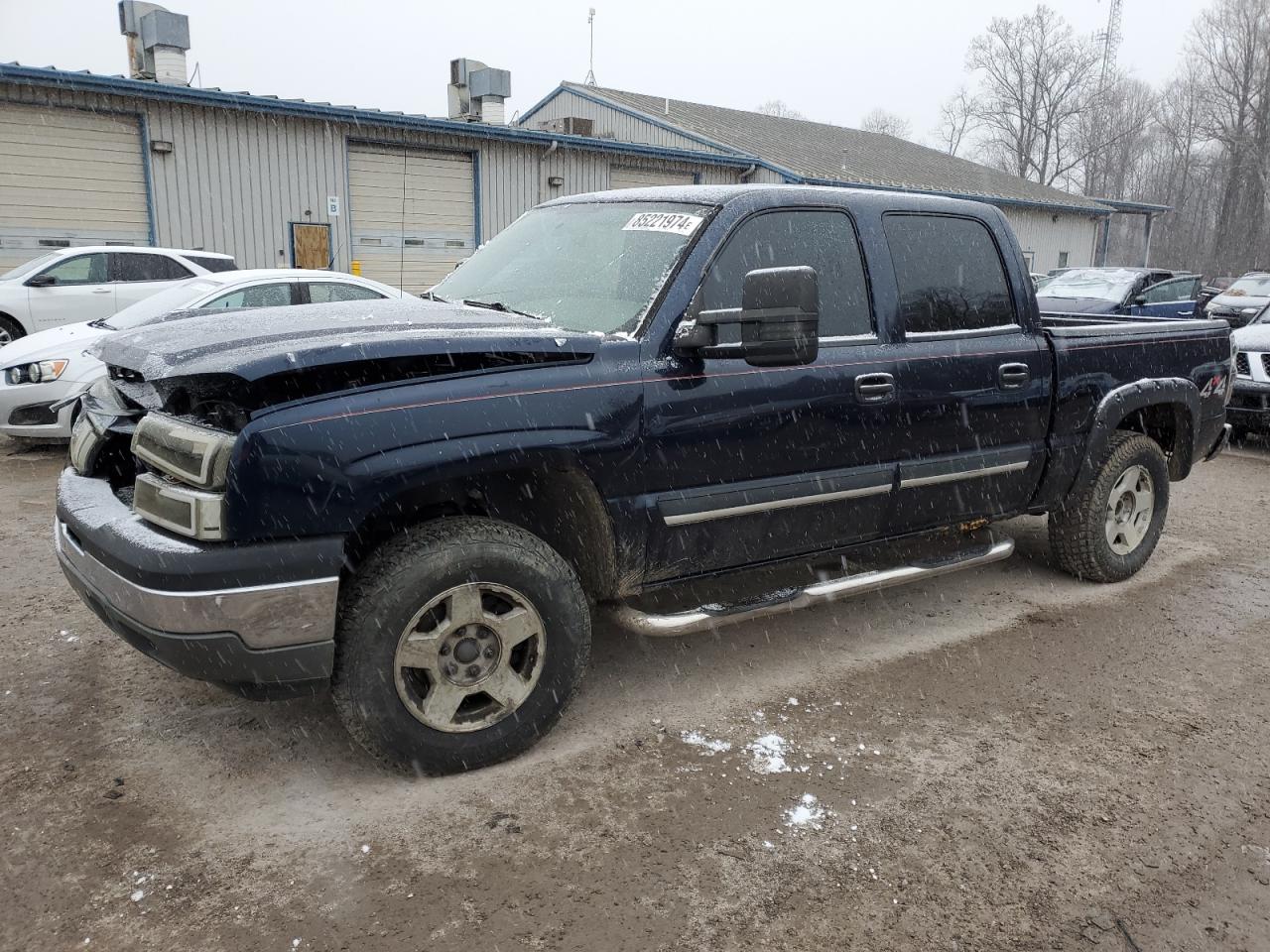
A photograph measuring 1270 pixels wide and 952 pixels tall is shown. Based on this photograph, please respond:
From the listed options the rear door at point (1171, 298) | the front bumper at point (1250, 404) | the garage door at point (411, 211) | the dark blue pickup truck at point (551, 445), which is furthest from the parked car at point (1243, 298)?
the dark blue pickup truck at point (551, 445)

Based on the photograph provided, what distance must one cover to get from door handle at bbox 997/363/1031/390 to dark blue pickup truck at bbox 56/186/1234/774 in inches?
1.4

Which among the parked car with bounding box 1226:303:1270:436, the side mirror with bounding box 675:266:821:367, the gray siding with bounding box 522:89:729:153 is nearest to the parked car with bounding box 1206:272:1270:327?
the parked car with bounding box 1226:303:1270:436

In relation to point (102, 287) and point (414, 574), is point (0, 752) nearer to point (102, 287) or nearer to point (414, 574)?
point (414, 574)

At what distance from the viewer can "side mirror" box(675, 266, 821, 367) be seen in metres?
3.23

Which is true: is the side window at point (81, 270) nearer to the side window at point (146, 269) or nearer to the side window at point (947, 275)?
the side window at point (146, 269)

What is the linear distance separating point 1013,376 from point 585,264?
2.02 metres

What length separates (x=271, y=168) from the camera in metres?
15.9

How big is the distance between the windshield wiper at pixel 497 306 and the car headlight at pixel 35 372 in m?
5.23

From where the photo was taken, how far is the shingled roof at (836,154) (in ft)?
88.4

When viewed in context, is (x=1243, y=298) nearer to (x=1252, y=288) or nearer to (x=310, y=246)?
(x=1252, y=288)

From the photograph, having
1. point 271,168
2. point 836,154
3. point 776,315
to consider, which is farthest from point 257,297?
point 836,154

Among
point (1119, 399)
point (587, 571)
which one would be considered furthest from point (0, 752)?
point (1119, 399)

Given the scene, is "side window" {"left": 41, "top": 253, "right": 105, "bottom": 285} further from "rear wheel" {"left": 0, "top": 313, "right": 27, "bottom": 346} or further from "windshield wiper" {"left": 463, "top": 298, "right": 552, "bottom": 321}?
"windshield wiper" {"left": 463, "top": 298, "right": 552, "bottom": 321}

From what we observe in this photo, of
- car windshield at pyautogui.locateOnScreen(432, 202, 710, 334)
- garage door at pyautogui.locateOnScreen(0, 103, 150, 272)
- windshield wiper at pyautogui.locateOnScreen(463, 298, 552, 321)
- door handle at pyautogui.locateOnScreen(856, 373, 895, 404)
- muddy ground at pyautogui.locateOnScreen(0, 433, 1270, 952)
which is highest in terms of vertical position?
garage door at pyautogui.locateOnScreen(0, 103, 150, 272)
